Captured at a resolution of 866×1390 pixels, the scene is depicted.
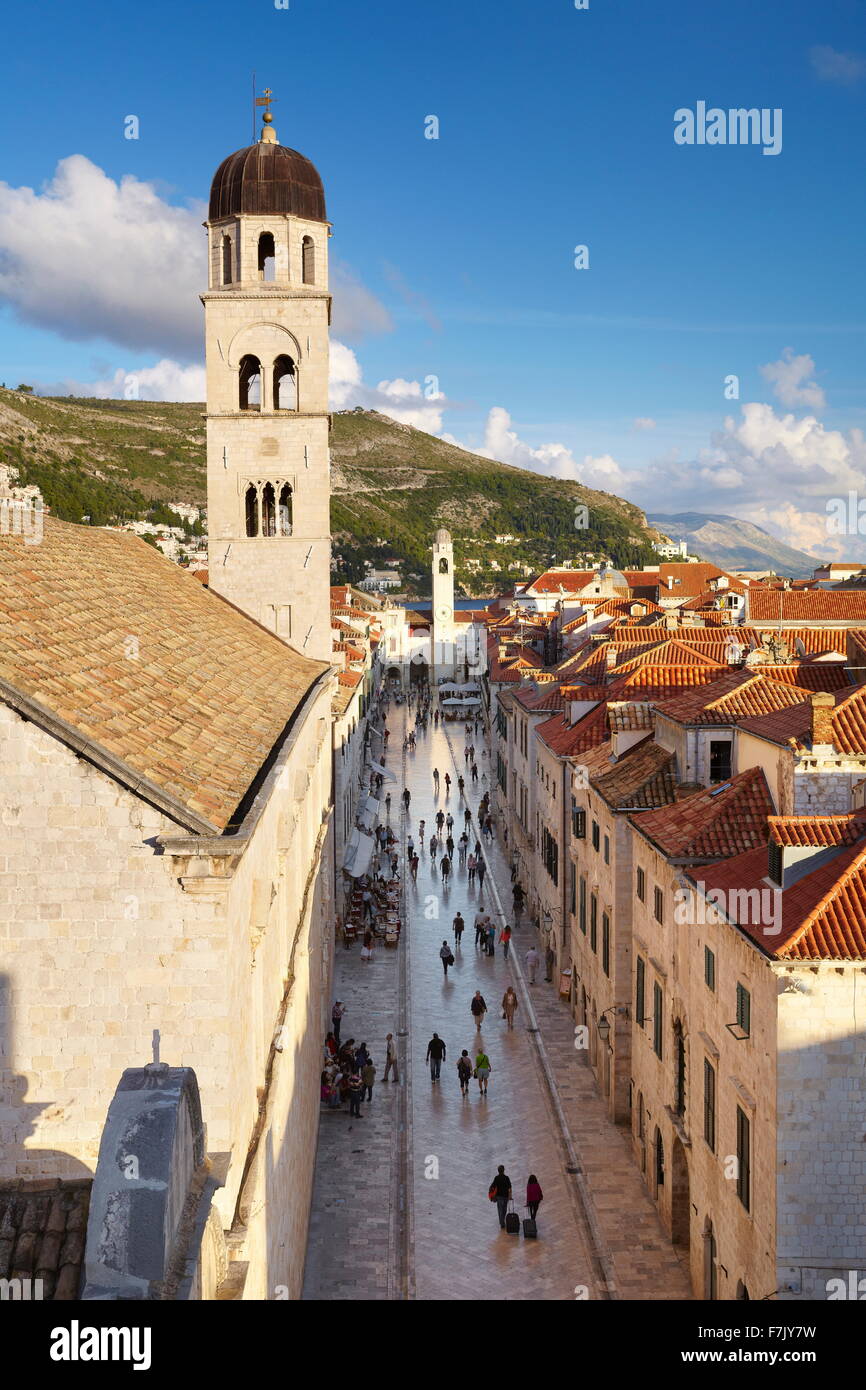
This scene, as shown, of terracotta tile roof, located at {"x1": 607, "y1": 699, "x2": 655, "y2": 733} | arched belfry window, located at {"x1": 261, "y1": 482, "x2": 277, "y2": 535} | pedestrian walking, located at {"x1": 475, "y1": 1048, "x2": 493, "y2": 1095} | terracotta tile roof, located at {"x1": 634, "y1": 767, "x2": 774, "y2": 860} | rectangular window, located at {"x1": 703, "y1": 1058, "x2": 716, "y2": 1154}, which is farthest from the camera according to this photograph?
arched belfry window, located at {"x1": 261, "y1": 482, "x2": 277, "y2": 535}

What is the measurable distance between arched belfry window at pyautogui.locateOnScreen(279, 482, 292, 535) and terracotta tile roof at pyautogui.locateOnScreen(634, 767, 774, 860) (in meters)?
13.4

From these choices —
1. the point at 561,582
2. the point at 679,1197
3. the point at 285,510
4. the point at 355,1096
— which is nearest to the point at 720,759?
the point at 679,1197

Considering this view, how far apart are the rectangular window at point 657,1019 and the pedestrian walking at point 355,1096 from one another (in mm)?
6557

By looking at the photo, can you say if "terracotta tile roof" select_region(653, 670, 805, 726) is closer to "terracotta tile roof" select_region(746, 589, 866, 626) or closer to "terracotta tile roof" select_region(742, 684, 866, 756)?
"terracotta tile roof" select_region(742, 684, 866, 756)

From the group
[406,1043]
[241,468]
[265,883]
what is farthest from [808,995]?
[241,468]

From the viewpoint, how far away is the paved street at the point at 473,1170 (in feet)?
59.7

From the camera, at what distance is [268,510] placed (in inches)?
1208

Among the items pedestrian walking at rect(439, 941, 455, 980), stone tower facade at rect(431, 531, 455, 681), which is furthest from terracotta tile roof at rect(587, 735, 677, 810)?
stone tower facade at rect(431, 531, 455, 681)

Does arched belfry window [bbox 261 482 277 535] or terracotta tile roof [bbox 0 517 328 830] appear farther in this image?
arched belfry window [bbox 261 482 277 535]

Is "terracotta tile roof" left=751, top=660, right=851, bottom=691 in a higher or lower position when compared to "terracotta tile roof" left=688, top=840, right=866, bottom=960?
higher

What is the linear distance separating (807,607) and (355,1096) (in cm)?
3853

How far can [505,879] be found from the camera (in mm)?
44469

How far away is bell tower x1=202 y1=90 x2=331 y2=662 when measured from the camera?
93.4ft
